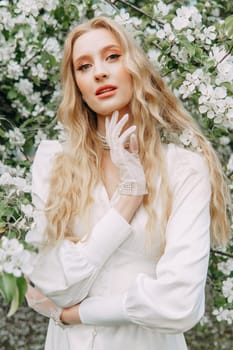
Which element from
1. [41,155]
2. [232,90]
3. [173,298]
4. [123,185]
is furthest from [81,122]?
[173,298]

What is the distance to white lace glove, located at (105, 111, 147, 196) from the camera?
7.02ft

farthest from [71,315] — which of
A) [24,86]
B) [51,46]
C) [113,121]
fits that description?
[24,86]

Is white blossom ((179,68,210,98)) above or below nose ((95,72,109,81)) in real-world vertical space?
below

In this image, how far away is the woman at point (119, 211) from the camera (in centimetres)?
203

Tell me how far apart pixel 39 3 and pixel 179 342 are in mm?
1450

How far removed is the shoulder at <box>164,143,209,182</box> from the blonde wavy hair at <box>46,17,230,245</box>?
0.07 feet

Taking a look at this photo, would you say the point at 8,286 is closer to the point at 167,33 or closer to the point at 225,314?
the point at 167,33

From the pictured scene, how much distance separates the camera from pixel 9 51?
3568mm

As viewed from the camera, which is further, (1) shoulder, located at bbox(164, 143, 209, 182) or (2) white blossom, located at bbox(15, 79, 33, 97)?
(2) white blossom, located at bbox(15, 79, 33, 97)

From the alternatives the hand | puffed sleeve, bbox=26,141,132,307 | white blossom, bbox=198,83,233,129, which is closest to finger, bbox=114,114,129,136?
puffed sleeve, bbox=26,141,132,307

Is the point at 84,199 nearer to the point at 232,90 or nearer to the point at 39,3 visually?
A: the point at 232,90

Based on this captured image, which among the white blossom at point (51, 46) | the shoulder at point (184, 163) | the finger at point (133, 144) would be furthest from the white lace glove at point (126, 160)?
the white blossom at point (51, 46)

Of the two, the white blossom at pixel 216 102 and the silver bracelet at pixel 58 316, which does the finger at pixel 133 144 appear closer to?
the white blossom at pixel 216 102

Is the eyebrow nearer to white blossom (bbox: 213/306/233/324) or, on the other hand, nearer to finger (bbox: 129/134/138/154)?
finger (bbox: 129/134/138/154)
